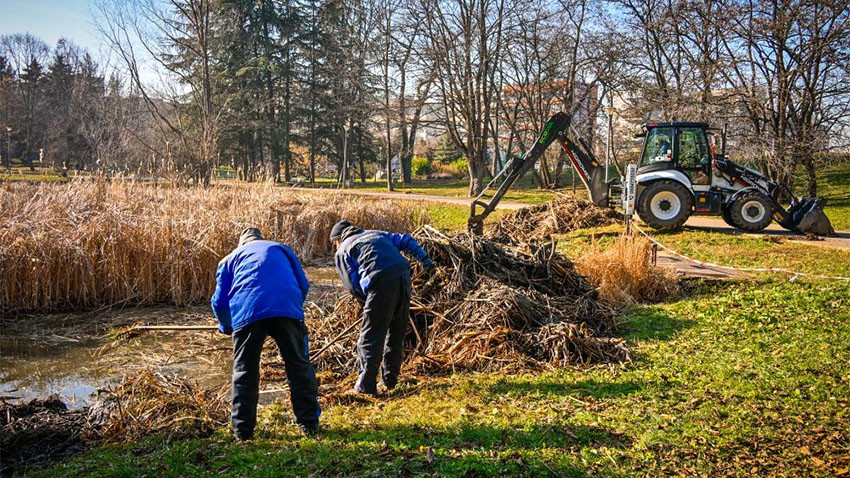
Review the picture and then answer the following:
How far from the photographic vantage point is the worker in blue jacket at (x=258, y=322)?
495 centimetres

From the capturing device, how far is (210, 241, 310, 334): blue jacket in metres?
4.93

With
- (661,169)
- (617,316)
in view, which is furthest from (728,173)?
(617,316)

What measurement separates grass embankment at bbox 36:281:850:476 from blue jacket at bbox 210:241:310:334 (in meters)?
1.01

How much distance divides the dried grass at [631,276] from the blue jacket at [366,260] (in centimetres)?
489

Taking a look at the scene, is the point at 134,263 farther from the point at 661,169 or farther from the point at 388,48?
the point at 388,48

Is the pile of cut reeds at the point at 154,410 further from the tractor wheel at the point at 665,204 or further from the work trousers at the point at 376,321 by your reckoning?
the tractor wheel at the point at 665,204

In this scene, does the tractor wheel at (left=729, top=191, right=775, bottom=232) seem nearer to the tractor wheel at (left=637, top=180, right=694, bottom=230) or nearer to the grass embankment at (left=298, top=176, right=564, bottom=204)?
the tractor wheel at (left=637, top=180, right=694, bottom=230)

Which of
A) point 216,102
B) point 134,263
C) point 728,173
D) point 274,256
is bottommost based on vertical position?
point 134,263

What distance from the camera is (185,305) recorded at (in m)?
10.8

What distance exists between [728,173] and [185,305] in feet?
40.1

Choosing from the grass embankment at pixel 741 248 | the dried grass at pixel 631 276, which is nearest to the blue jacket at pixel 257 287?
the dried grass at pixel 631 276

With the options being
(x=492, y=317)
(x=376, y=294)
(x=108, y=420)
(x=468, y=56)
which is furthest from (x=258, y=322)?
(x=468, y=56)

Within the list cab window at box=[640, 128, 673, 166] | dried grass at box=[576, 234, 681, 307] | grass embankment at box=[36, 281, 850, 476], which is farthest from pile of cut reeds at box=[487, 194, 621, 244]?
grass embankment at box=[36, 281, 850, 476]

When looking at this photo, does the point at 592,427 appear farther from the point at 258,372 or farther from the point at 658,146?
the point at 658,146
